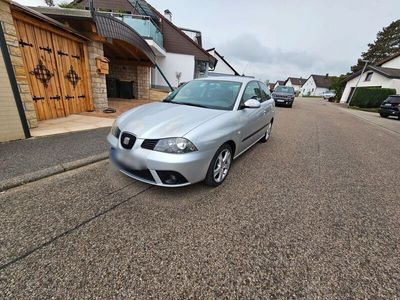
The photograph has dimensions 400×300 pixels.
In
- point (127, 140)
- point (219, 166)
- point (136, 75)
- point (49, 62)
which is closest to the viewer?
point (127, 140)

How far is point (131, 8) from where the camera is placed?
50.6 ft

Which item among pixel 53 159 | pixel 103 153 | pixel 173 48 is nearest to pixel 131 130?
pixel 103 153

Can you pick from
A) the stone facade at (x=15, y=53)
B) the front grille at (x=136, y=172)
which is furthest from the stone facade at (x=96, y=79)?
the front grille at (x=136, y=172)

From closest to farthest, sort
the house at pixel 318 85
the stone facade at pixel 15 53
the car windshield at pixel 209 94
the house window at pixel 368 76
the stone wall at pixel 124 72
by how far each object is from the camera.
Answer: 1. the car windshield at pixel 209 94
2. the stone facade at pixel 15 53
3. the stone wall at pixel 124 72
4. the house window at pixel 368 76
5. the house at pixel 318 85

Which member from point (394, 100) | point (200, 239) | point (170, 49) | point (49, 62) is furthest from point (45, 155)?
point (394, 100)

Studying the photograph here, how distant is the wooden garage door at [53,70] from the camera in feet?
15.8

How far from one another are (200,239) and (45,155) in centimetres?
327

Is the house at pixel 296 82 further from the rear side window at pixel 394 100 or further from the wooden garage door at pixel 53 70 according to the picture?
the wooden garage door at pixel 53 70

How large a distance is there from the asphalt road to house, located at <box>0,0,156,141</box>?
7.34 feet

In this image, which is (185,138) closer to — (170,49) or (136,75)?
(136,75)

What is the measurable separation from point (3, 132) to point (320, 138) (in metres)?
8.07

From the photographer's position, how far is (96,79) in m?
6.88

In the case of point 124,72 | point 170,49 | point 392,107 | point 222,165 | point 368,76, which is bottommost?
point 222,165

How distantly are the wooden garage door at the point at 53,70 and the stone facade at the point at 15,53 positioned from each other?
73cm
